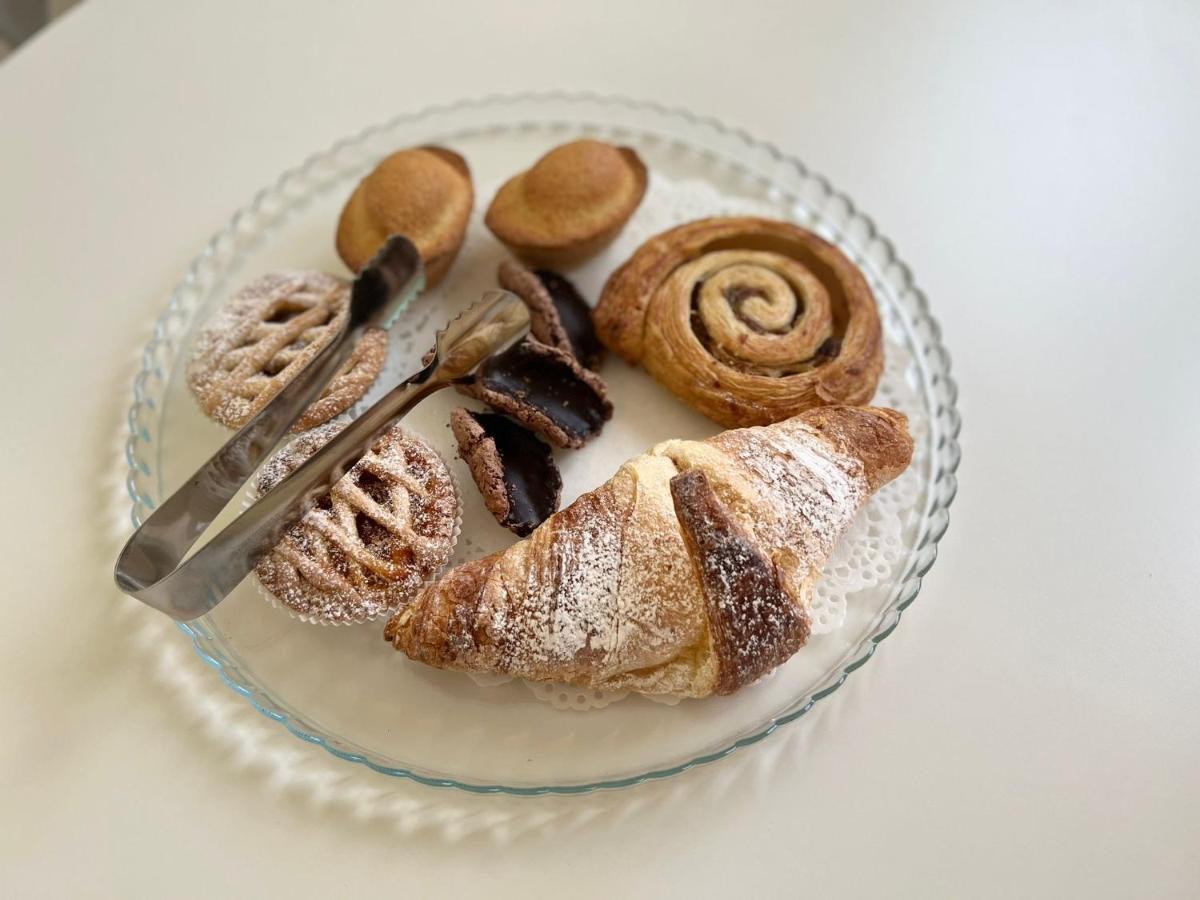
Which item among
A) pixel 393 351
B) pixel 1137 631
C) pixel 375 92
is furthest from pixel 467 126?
pixel 1137 631

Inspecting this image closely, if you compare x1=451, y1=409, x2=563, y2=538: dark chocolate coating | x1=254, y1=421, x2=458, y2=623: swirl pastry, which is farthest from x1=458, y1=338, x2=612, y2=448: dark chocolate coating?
x1=254, y1=421, x2=458, y2=623: swirl pastry

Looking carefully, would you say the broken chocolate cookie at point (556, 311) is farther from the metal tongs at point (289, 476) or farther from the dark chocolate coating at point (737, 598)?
the dark chocolate coating at point (737, 598)

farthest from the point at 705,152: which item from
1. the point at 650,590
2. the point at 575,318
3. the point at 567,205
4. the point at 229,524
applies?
the point at 229,524

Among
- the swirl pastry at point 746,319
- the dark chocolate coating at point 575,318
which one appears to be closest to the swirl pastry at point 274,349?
the dark chocolate coating at point 575,318

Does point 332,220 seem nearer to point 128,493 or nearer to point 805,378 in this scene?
point 128,493

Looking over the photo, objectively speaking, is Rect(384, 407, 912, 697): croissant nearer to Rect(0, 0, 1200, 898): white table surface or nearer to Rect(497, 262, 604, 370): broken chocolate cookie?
Rect(0, 0, 1200, 898): white table surface

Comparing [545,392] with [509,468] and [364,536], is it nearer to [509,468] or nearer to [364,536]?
[509,468]
